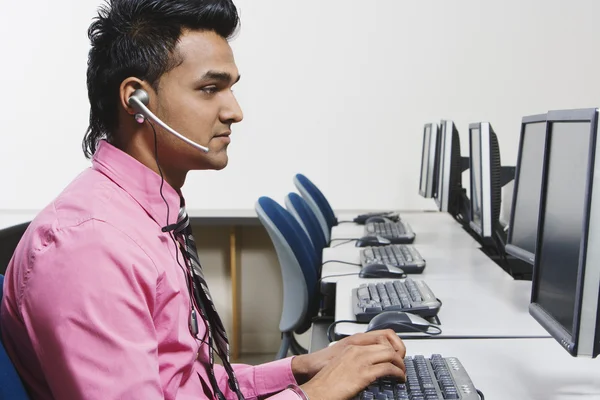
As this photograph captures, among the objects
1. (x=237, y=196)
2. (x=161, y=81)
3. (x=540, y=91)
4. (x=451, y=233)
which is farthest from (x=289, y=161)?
(x=161, y=81)

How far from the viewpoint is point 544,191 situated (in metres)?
1.35

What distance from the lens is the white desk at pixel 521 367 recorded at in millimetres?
1178

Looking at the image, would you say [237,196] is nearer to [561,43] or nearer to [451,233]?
[451,233]

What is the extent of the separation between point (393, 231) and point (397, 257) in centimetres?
69

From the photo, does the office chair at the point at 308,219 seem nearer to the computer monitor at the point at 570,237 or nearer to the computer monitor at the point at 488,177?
the computer monitor at the point at 488,177

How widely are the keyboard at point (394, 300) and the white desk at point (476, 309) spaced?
3cm

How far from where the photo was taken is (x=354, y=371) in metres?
1.16

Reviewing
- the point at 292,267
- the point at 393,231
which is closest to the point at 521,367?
the point at 292,267

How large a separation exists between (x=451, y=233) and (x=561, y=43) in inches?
62.5

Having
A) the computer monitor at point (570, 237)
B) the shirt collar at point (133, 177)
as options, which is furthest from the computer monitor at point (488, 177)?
the shirt collar at point (133, 177)

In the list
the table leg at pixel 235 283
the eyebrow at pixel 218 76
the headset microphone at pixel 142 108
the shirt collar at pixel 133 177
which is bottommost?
the table leg at pixel 235 283

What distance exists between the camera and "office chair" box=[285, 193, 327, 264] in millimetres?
3062

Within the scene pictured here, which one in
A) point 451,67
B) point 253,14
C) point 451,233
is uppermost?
point 253,14

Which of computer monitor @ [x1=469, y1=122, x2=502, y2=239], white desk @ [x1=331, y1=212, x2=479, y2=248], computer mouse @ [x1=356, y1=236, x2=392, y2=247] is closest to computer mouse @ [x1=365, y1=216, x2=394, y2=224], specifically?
white desk @ [x1=331, y1=212, x2=479, y2=248]
